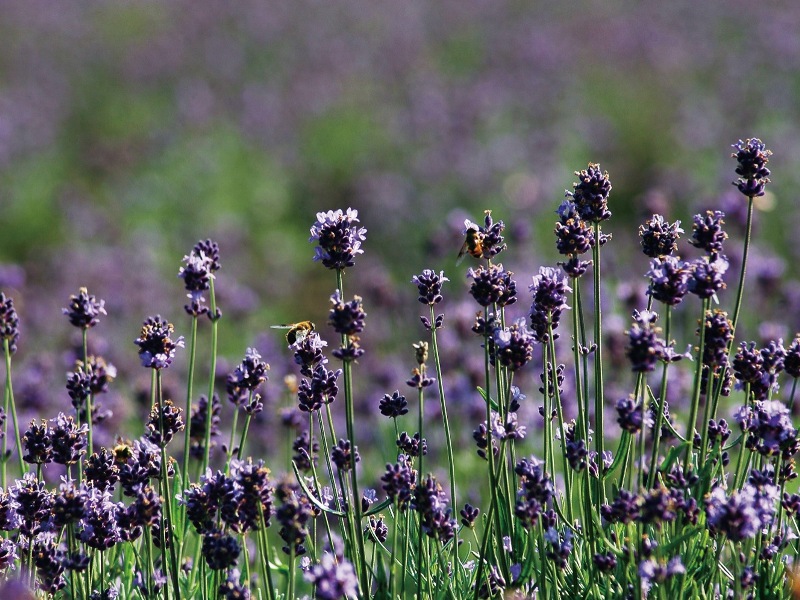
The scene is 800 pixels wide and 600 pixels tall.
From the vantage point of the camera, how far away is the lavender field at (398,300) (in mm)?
2406

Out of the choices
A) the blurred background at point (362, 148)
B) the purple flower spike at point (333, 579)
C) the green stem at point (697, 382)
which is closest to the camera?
the purple flower spike at point (333, 579)

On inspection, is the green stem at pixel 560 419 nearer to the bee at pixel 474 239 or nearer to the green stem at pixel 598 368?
the green stem at pixel 598 368

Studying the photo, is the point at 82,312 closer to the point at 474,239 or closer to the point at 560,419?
the point at 474,239

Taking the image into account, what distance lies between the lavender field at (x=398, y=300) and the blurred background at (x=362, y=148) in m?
0.06

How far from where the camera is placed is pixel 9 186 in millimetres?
11242

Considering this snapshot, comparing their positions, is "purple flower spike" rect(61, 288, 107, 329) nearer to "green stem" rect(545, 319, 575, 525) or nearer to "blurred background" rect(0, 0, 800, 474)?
"green stem" rect(545, 319, 575, 525)

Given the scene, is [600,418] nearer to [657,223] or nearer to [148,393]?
[657,223]

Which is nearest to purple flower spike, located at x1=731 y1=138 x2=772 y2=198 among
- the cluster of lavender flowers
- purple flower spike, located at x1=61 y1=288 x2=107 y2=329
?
the cluster of lavender flowers

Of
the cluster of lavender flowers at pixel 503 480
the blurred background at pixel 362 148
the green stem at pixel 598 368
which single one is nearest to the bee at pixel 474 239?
the cluster of lavender flowers at pixel 503 480

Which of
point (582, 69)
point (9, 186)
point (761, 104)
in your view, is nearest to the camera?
point (9, 186)

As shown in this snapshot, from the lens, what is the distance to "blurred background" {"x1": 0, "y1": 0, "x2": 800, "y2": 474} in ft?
25.8

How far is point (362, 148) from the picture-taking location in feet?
40.6

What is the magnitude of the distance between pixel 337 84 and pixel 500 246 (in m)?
12.7

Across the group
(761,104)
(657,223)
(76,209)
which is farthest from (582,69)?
(657,223)
